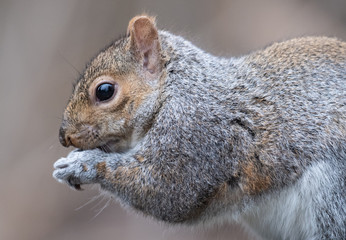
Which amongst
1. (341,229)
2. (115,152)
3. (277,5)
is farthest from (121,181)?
(277,5)

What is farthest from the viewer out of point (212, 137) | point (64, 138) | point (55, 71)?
point (55, 71)

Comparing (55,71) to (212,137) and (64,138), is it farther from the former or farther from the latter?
(212,137)

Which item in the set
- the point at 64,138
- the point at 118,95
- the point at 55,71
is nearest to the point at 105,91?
the point at 118,95

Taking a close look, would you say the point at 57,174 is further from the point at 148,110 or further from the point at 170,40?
the point at 170,40

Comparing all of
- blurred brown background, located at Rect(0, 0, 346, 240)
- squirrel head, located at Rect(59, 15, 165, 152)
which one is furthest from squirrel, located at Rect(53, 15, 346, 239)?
blurred brown background, located at Rect(0, 0, 346, 240)

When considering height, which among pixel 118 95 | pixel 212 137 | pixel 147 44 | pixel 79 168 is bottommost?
pixel 79 168

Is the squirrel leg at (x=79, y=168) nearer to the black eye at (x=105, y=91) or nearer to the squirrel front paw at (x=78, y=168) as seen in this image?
the squirrel front paw at (x=78, y=168)

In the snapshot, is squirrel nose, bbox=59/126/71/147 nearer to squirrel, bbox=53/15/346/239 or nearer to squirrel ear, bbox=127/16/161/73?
squirrel, bbox=53/15/346/239
